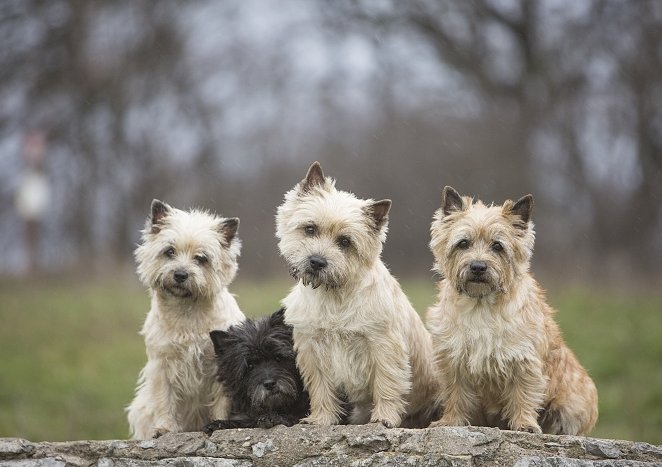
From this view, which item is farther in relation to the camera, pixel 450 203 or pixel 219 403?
pixel 219 403

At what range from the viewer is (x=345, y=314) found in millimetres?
5250

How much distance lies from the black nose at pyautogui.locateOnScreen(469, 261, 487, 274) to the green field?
3210 mm

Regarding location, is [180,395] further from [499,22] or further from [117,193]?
A: [117,193]

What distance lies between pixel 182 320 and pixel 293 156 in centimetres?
1348

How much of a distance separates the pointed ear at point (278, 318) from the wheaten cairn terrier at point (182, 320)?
318 mm

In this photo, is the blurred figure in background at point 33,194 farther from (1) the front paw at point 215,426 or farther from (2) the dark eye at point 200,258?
(1) the front paw at point 215,426

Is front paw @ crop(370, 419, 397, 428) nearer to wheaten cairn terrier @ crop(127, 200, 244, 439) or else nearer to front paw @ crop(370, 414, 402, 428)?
front paw @ crop(370, 414, 402, 428)

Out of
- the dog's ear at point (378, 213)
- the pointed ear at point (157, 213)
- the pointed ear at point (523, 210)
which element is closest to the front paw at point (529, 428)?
the pointed ear at point (523, 210)

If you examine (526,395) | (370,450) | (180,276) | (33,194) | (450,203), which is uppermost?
(33,194)

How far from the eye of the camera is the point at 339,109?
18922mm

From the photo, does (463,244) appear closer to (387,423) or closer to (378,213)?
(378,213)

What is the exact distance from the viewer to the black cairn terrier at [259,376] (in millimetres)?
5305

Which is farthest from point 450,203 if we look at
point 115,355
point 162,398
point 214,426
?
point 115,355

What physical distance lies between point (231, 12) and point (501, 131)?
778cm
